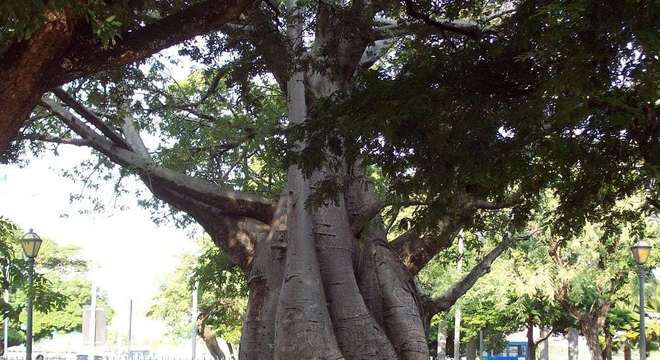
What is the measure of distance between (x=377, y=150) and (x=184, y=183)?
550cm

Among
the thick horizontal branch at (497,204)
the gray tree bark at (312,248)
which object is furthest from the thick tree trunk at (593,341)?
the thick horizontal branch at (497,204)

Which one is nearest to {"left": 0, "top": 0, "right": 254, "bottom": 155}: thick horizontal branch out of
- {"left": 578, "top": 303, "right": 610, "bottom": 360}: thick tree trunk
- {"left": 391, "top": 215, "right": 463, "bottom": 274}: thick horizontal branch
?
{"left": 391, "top": 215, "right": 463, "bottom": 274}: thick horizontal branch

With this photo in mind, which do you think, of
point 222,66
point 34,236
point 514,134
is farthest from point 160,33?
point 34,236

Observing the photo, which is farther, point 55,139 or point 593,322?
point 593,322

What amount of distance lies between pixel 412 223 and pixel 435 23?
209 centimetres

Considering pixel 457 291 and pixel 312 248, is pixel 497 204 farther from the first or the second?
pixel 457 291

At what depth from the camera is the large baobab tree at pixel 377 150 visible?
20.4 ft

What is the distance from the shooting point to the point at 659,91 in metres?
5.36

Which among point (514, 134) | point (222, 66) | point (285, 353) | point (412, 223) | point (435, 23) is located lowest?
point (285, 353)

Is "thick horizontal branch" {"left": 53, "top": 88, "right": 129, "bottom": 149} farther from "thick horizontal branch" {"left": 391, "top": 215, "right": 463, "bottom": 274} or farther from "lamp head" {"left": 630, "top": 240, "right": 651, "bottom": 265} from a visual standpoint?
"lamp head" {"left": 630, "top": 240, "right": 651, "bottom": 265}

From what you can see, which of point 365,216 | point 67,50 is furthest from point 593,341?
point 67,50

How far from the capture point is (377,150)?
22.3 ft

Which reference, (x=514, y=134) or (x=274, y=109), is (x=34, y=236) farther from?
(x=514, y=134)

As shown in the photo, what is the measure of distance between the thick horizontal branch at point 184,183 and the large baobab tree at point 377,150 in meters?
0.03
